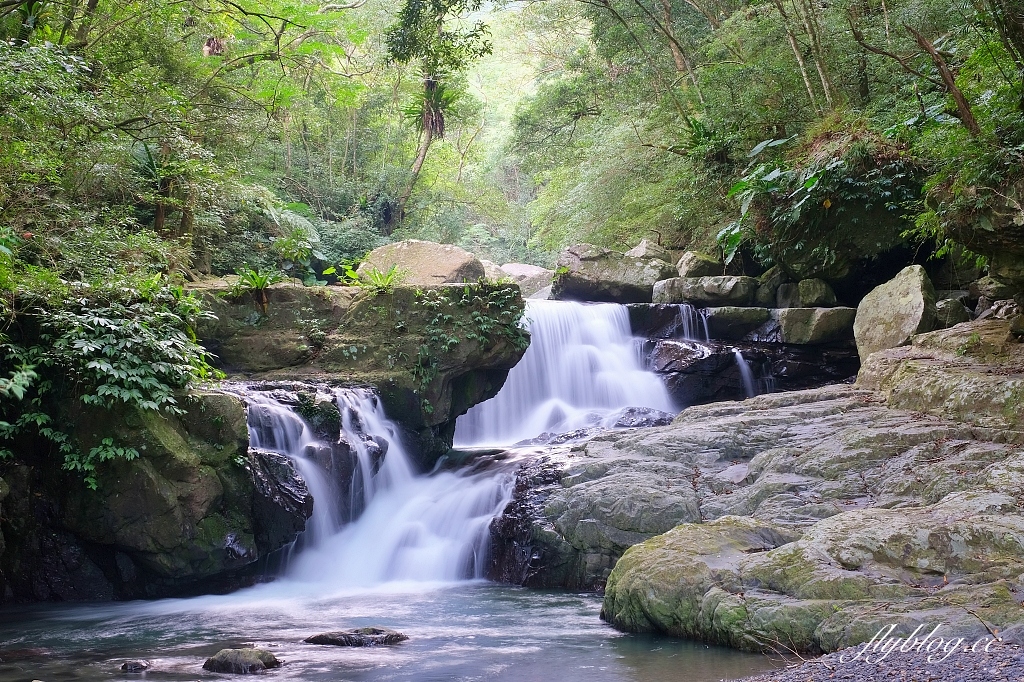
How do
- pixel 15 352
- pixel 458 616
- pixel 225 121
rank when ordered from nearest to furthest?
pixel 458 616, pixel 15 352, pixel 225 121

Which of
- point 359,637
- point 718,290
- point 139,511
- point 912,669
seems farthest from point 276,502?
point 718,290

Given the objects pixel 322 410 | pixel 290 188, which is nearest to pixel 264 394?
pixel 322 410

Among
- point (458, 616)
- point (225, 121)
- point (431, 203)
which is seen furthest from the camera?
point (431, 203)

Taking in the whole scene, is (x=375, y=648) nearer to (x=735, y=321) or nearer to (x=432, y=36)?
(x=432, y=36)

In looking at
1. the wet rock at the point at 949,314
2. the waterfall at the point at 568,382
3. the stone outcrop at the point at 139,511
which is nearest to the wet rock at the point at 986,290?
the wet rock at the point at 949,314

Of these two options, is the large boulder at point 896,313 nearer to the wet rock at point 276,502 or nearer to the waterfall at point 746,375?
the waterfall at point 746,375

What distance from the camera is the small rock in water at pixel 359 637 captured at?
5652mm

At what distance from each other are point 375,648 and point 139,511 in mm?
3263

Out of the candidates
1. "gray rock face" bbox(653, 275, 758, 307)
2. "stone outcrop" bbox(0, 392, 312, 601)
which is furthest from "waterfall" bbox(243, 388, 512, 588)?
"gray rock face" bbox(653, 275, 758, 307)

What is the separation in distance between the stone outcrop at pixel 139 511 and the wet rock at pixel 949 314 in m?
10.0

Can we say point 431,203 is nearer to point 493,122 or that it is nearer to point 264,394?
point 264,394

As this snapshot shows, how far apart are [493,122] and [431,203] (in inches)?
768

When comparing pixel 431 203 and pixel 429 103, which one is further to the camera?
pixel 431 203

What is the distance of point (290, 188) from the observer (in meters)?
20.9
